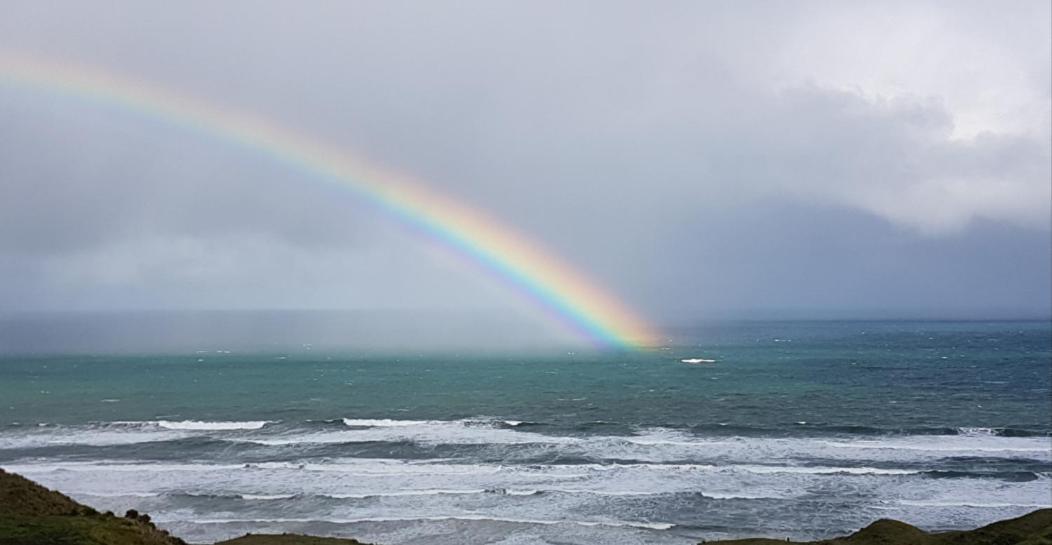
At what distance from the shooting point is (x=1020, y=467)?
3634 centimetres

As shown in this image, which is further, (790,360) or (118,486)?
(790,360)

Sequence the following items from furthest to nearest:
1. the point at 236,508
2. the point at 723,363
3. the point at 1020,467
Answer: the point at 723,363 → the point at 1020,467 → the point at 236,508

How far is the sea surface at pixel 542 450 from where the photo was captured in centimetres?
2838

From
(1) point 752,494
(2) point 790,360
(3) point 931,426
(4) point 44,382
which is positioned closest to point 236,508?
(1) point 752,494

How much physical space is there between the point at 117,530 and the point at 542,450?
2674 centimetres

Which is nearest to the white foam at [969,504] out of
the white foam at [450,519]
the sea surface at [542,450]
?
the sea surface at [542,450]

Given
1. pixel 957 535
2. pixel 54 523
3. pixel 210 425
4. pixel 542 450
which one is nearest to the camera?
pixel 54 523

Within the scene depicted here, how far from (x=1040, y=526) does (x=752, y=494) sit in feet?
39.7

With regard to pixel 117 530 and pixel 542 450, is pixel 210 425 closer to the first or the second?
pixel 542 450

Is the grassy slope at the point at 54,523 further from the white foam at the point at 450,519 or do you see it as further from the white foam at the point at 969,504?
the white foam at the point at 969,504

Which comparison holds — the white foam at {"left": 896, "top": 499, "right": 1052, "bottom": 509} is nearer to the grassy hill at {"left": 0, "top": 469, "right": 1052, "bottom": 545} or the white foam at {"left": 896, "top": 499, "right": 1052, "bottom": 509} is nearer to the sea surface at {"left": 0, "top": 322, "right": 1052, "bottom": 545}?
the sea surface at {"left": 0, "top": 322, "right": 1052, "bottom": 545}

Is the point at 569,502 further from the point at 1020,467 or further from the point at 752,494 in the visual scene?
the point at 1020,467

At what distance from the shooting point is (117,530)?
17234 millimetres

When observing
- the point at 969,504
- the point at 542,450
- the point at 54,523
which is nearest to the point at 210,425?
the point at 542,450
